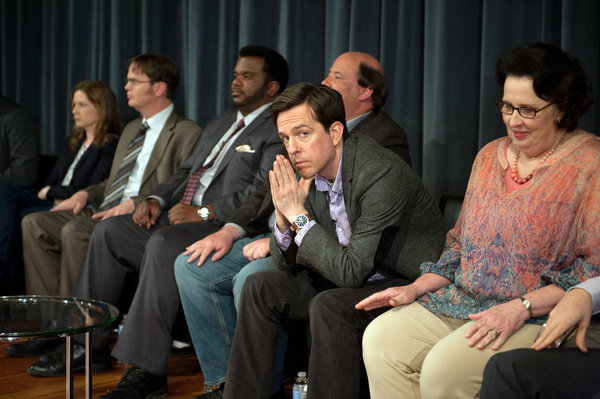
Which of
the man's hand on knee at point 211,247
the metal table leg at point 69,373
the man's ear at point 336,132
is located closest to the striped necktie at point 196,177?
the man's hand on knee at point 211,247

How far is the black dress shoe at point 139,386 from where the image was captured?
258cm

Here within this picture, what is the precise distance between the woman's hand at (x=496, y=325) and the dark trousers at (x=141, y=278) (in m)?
1.30

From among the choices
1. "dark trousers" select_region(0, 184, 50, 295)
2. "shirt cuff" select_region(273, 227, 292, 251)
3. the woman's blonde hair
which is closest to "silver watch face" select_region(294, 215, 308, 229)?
"shirt cuff" select_region(273, 227, 292, 251)

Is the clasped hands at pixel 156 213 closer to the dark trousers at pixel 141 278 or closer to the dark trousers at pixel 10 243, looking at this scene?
the dark trousers at pixel 141 278

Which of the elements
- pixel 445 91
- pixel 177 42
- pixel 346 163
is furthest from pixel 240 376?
pixel 177 42

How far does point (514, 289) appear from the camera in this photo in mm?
1851

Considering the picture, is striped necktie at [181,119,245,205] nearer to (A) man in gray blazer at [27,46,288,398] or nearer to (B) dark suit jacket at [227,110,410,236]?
(A) man in gray blazer at [27,46,288,398]

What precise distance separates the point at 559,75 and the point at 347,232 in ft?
2.39

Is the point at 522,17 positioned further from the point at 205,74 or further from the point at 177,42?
the point at 177,42

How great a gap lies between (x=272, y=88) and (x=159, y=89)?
0.77m

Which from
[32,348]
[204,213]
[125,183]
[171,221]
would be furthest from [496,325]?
[125,183]

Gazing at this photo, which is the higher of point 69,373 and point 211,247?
point 211,247

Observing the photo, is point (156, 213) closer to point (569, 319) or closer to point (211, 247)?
point (211, 247)

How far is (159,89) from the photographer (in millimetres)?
3766
